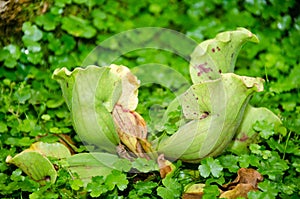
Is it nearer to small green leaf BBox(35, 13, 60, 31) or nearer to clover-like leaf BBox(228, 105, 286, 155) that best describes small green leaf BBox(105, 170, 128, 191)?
clover-like leaf BBox(228, 105, 286, 155)

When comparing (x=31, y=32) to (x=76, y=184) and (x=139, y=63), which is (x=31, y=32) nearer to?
(x=139, y=63)

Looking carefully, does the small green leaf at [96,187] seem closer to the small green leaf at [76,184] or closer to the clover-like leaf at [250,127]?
the small green leaf at [76,184]

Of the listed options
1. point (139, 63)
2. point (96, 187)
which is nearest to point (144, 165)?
point (96, 187)

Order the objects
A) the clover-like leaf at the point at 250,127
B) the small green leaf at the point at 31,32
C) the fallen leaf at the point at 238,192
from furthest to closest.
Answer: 1. the small green leaf at the point at 31,32
2. the clover-like leaf at the point at 250,127
3. the fallen leaf at the point at 238,192

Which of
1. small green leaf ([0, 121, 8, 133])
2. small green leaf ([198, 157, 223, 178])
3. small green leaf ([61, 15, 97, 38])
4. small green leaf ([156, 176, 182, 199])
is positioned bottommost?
small green leaf ([156, 176, 182, 199])

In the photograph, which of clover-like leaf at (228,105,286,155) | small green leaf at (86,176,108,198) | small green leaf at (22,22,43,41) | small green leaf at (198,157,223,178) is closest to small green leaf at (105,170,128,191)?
small green leaf at (86,176,108,198)

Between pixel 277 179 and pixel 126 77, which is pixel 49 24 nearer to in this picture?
pixel 126 77

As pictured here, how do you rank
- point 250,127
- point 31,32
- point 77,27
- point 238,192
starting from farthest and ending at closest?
point 77,27, point 31,32, point 250,127, point 238,192

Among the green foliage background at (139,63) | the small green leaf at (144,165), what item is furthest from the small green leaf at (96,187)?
the small green leaf at (144,165)

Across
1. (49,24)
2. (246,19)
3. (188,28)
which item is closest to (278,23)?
(246,19)
